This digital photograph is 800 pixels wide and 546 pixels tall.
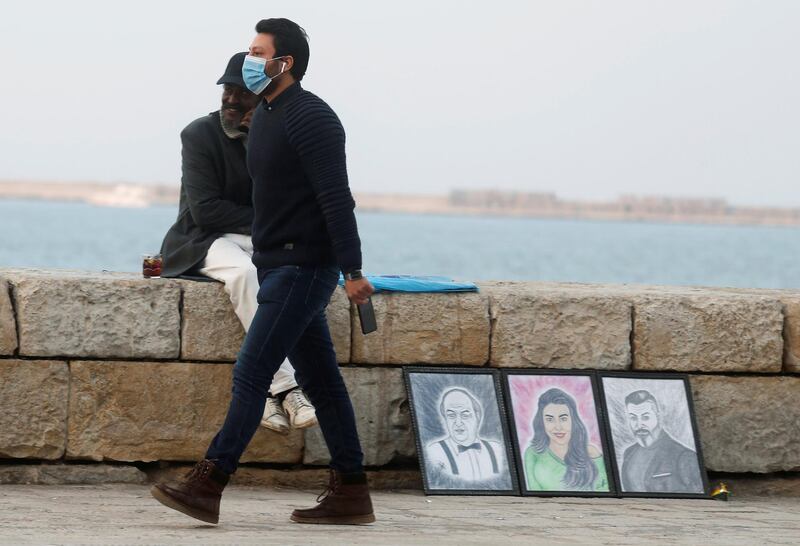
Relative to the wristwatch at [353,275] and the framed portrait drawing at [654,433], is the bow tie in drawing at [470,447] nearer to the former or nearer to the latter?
the framed portrait drawing at [654,433]

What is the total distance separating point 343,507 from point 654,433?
6.73ft

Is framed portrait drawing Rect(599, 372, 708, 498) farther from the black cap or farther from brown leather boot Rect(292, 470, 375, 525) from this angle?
the black cap

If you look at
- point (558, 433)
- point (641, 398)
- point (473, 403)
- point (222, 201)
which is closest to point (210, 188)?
point (222, 201)

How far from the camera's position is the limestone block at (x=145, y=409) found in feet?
19.5

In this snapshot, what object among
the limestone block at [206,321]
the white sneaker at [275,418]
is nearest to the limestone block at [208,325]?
the limestone block at [206,321]

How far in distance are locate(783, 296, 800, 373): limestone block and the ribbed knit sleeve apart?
2794 mm

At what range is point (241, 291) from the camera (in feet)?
19.2

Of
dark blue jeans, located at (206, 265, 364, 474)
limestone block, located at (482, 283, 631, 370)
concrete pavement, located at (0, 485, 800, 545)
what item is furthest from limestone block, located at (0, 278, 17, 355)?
limestone block, located at (482, 283, 631, 370)

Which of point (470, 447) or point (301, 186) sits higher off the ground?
point (301, 186)

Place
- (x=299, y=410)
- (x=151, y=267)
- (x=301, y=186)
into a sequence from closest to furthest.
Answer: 1. (x=301, y=186)
2. (x=299, y=410)
3. (x=151, y=267)

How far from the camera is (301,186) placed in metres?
4.78

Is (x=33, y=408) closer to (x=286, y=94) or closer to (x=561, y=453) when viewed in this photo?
(x=286, y=94)

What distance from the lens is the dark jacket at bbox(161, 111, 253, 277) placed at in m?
5.93

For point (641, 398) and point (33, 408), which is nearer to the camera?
point (33, 408)
